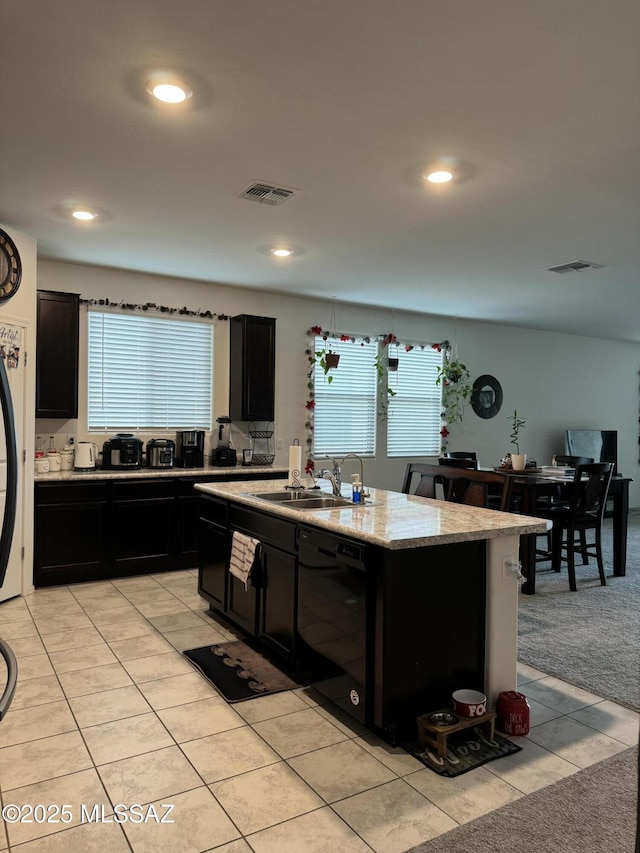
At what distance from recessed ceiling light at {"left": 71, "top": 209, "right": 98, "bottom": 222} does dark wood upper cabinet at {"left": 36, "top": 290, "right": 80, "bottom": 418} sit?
3.79 feet

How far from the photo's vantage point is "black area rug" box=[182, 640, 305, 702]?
121 inches

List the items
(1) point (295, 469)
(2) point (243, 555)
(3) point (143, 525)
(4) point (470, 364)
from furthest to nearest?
(4) point (470, 364) < (3) point (143, 525) < (1) point (295, 469) < (2) point (243, 555)

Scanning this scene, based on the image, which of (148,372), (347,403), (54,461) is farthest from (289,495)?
(347,403)

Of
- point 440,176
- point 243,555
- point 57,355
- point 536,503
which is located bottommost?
point 243,555

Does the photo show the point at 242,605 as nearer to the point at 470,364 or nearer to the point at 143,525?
the point at 143,525

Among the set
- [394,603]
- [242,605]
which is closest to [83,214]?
[242,605]

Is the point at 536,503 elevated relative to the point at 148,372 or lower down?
lower down

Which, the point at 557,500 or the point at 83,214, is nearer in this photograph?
the point at 83,214

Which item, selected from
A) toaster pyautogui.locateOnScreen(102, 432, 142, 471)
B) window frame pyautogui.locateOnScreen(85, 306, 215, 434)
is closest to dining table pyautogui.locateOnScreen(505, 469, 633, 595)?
window frame pyautogui.locateOnScreen(85, 306, 215, 434)

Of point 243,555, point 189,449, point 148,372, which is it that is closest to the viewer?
point 243,555

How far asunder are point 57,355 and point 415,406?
4.28 metres

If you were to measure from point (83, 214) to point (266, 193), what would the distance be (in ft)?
4.27

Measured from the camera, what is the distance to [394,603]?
2510 mm

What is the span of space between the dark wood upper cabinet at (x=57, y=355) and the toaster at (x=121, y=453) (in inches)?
15.2
